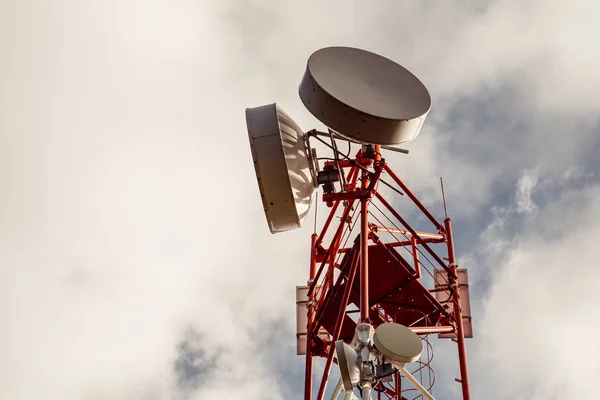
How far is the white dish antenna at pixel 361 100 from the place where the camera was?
15.5 meters

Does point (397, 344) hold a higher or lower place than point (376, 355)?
higher

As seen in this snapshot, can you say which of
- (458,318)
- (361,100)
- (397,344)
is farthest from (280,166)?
(458,318)

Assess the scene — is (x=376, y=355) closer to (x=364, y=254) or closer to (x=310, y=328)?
(x=364, y=254)

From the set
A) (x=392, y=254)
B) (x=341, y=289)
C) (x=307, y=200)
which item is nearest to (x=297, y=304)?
(x=341, y=289)

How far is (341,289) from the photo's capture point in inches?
753

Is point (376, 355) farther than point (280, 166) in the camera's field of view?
No

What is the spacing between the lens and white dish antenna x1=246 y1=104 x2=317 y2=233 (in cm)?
1588

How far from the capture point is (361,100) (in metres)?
15.9

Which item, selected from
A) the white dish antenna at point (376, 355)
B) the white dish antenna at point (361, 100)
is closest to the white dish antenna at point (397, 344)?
the white dish antenna at point (376, 355)

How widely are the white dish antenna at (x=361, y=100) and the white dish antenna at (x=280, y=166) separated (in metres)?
1.03

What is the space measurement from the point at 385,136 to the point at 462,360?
20.8 ft

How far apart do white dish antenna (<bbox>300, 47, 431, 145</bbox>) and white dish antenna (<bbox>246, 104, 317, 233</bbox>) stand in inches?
40.4

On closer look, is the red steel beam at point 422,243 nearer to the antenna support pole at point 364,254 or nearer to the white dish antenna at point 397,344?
the antenna support pole at point 364,254

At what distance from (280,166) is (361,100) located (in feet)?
8.16
